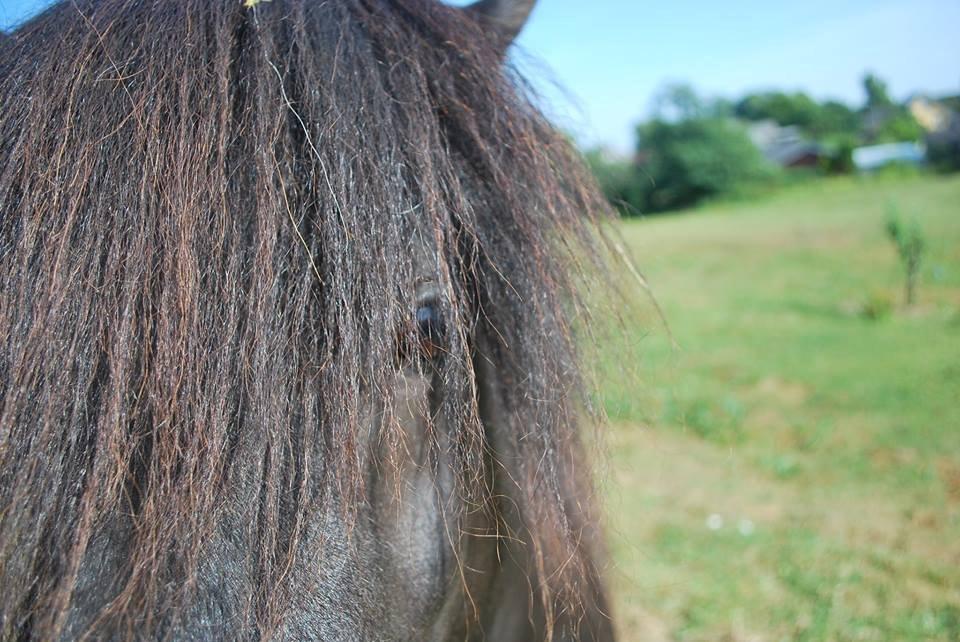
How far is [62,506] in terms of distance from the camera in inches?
30.9

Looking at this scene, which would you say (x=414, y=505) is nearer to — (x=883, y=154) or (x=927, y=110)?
(x=883, y=154)

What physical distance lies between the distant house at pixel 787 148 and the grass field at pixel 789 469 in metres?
45.5

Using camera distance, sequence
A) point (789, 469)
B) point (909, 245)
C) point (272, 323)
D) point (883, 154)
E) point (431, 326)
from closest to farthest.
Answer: point (272, 323) < point (431, 326) < point (789, 469) < point (909, 245) < point (883, 154)

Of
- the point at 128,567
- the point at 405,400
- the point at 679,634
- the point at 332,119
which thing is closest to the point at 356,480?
the point at 405,400

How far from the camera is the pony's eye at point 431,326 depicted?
103 cm

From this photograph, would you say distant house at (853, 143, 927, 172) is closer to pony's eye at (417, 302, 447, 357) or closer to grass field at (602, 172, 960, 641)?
grass field at (602, 172, 960, 641)

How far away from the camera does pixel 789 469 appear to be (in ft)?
14.3

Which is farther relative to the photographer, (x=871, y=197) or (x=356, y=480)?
(x=871, y=197)

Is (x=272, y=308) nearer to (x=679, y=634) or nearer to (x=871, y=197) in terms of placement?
(x=679, y=634)

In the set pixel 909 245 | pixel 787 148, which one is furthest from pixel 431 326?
pixel 787 148

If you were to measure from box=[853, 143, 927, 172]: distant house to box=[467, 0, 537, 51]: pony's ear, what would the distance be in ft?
150

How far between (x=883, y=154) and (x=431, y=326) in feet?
178

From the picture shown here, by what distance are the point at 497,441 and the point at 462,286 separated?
28 cm

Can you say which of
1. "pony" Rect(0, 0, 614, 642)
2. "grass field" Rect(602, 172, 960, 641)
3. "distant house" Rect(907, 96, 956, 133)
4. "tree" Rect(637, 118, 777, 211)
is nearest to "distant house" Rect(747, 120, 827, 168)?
"distant house" Rect(907, 96, 956, 133)
